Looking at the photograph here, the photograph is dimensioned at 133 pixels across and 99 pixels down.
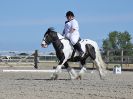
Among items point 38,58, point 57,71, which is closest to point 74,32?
point 57,71

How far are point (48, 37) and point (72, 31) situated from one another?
78 centimetres

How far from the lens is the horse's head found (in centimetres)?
1564

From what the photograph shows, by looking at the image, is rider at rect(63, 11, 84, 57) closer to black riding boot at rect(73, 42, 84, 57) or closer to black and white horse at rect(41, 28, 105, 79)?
black riding boot at rect(73, 42, 84, 57)

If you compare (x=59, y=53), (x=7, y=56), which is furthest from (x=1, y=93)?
(x=7, y=56)

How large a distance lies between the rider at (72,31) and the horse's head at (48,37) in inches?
18.8

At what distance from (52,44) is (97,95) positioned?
5771 mm

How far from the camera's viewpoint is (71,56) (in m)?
15.9

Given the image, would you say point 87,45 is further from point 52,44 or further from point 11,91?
point 11,91

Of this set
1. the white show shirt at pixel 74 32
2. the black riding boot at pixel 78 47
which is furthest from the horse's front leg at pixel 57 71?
the white show shirt at pixel 74 32

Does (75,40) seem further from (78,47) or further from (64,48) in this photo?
(64,48)

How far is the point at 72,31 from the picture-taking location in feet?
51.4

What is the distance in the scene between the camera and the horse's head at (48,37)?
51.3 ft

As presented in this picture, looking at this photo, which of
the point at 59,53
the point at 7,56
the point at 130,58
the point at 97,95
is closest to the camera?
the point at 97,95

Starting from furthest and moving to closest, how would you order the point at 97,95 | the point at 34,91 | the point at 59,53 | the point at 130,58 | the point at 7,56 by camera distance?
the point at 7,56
the point at 130,58
the point at 59,53
the point at 34,91
the point at 97,95
